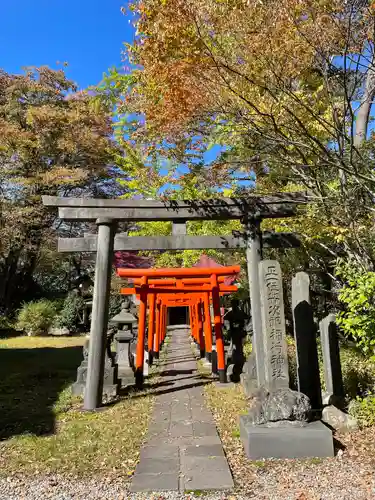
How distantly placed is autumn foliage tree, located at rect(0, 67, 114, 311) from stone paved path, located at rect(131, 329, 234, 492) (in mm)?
13586

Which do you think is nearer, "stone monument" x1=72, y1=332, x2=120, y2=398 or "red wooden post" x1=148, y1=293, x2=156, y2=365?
"stone monument" x1=72, y1=332, x2=120, y2=398

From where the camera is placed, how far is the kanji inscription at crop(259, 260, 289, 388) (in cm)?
505

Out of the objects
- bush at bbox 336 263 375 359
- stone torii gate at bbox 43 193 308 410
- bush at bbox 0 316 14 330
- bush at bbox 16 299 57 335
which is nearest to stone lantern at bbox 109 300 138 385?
stone torii gate at bbox 43 193 308 410

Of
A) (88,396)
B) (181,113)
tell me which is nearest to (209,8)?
(181,113)

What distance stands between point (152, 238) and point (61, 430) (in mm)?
3299

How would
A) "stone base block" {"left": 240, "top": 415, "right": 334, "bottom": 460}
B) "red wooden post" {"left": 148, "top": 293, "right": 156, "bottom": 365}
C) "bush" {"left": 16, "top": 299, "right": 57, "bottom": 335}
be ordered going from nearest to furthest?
"stone base block" {"left": 240, "top": 415, "right": 334, "bottom": 460}, "red wooden post" {"left": 148, "top": 293, "right": 156, "bottom": 365}, "bush" {"left": 16, "top": 299, "right": 57, "bottom": 335}

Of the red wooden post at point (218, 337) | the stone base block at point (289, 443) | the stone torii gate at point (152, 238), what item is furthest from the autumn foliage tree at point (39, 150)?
the stone base block at point (289, 443)

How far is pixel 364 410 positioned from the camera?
5.04m

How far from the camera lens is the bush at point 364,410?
4895 mm

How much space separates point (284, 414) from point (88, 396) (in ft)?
11.1

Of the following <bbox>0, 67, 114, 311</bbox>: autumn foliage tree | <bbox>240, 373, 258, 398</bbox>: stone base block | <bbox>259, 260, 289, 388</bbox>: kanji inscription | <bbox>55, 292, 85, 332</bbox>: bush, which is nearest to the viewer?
<bbox>259, 260, 289, 388</bbox>: kanji inscription

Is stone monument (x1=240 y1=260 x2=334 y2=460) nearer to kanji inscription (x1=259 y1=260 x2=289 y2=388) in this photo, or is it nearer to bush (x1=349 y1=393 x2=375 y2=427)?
kanji inscription (x1=259 y1=260 x2=289 y2=388)

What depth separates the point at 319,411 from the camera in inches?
206

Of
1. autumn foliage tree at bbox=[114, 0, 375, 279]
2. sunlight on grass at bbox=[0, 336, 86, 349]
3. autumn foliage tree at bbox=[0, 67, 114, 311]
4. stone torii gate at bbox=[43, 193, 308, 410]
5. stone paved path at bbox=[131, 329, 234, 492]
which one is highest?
autumn foliage tree at bbox=[0, 67, 114, 311]
